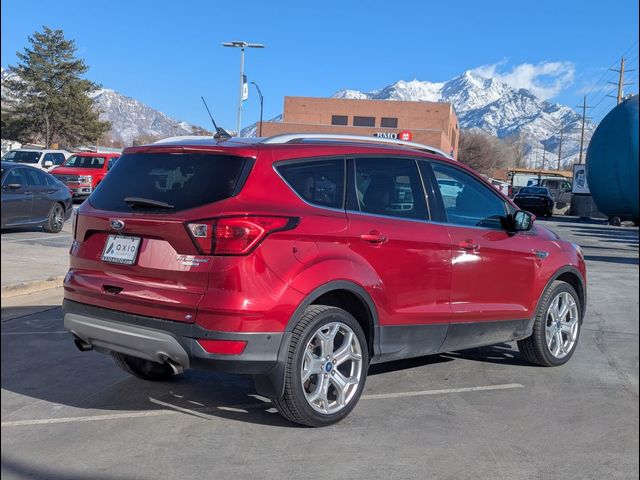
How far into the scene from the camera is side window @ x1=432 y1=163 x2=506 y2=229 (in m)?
5.02

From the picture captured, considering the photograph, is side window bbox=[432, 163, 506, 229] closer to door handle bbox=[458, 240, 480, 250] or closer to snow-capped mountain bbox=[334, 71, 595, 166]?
door handle bbox=[458, 240, 480, 250]

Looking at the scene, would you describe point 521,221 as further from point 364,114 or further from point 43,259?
point 364,114

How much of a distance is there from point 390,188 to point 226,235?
4.99 ft

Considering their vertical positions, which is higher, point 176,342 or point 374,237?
point 374,237

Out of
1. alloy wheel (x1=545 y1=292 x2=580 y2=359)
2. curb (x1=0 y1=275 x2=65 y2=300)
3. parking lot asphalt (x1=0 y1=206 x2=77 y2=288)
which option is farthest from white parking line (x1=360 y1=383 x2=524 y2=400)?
curb (x1=0 y1=275 x2=65 y2=300)

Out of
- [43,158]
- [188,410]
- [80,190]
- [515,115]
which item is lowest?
[188,410]

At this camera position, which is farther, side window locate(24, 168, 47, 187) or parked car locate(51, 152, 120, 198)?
parked car locate(51, 152, 120, 198)

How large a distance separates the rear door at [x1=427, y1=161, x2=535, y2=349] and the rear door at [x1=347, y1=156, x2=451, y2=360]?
154 millimetres

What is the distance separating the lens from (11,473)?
2.43 metres

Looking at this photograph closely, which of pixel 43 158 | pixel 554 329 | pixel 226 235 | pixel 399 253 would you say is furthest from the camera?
pixel 43 158

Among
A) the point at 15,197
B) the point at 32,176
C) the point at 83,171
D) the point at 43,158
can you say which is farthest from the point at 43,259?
the point at 43,158

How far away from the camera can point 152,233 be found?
3770 mm

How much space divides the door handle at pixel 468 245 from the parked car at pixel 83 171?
772 inches

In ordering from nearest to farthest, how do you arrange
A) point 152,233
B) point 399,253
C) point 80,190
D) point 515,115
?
point 515,115, point 152,233, point 399,253, point 80,190
